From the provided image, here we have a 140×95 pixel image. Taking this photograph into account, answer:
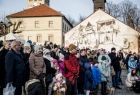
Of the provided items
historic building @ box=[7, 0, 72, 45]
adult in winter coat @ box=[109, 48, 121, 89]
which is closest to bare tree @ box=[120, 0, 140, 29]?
historic building @ box=[7, 0, 72, 45]

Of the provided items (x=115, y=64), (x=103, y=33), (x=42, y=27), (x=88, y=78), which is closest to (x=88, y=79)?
(x=88, y=78)

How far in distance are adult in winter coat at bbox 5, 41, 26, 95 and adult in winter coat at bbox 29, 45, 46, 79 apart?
0.71 feet

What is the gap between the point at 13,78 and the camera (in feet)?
36.2

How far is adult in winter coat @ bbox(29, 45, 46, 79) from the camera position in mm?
11293

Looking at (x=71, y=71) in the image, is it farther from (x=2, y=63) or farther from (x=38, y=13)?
(x=38, y=13)

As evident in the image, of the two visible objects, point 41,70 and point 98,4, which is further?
point 98,4

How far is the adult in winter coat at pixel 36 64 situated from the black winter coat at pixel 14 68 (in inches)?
8.4

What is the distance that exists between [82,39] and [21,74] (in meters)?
55.6

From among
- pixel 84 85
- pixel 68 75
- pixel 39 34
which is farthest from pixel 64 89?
pixel 39 34

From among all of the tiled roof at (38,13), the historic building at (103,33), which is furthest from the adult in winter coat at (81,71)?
the tiled roof at (38,13)

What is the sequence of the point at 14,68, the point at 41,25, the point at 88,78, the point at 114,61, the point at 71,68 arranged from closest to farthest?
the point at 14,68 → the point at 71,68 → the point at 88,78 → the point at 114,61 → the point at 41,25

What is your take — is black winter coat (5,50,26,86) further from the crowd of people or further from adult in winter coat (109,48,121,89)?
adult in winter coat (109,48,121,89)

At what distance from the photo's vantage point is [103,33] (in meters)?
66.4

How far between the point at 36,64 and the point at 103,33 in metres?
55.3
